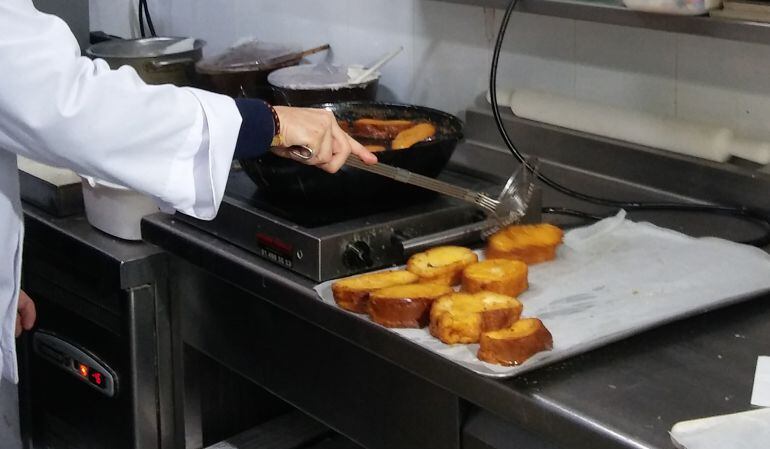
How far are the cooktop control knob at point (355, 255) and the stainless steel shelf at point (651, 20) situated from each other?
476 mm

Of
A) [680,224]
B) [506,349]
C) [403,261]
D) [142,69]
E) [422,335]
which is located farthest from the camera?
[142,69]

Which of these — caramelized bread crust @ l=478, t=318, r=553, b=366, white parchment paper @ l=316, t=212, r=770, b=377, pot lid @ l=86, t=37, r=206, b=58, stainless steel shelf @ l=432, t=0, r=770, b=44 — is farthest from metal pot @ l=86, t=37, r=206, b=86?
caramelized bread crust @ l=478, t=318, r=553, b=366

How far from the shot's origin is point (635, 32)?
1758 millimetres

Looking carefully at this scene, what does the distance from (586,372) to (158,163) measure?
22.4 inches

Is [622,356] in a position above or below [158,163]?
below

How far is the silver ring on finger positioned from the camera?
1.41 meters

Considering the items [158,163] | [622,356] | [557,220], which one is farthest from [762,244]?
[158,163]

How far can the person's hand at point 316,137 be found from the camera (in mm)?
1402

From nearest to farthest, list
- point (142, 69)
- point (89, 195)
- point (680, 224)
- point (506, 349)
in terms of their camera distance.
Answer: point (506, 349), point (680, 224), point (89, 195), point (142, 69)

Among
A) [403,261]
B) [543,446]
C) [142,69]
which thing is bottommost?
[543,446]

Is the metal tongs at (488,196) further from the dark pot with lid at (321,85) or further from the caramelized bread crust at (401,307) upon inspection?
the dark pot with lid at (321,85)

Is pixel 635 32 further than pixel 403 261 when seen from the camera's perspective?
Yes

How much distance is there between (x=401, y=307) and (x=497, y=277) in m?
0.15

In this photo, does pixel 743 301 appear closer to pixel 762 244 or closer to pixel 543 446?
pixel 762 244
